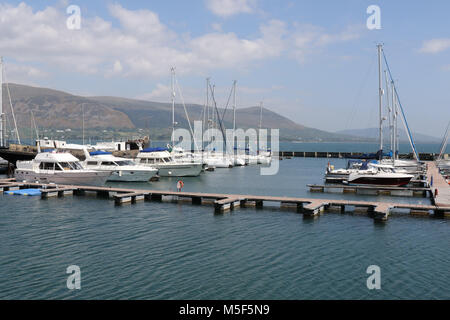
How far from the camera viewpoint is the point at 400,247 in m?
22.2

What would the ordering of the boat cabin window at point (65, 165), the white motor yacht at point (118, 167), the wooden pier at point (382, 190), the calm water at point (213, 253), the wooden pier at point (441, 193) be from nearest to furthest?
the calm water at point (213, 253)
the wooden pier at point (441, 193)
the boat cabin window at point (65, 165)
the wooden pier at point (382, 190)
the white motor yacht at point (118, 167)

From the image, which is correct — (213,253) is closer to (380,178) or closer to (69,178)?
(69,178)

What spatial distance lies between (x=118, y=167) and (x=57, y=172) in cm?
860

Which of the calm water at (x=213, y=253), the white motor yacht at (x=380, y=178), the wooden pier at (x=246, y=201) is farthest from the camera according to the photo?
the white motor yacht at (x=380, y=178)

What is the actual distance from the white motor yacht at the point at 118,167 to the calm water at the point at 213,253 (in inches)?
692

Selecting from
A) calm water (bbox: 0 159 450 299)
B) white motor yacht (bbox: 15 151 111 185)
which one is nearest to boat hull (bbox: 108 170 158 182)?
white motor yacht (bbox: 15 151 111 185)

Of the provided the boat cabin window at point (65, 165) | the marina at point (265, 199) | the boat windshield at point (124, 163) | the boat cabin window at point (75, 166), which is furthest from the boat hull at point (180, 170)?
the marina at point (265, 199)

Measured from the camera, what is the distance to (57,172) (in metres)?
43.1

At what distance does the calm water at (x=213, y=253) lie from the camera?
15.9 m

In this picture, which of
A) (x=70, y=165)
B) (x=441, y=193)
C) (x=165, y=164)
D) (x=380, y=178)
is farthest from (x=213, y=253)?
(x=165, y=164)

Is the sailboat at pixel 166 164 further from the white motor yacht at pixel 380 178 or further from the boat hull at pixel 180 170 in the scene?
the white motor yacht at pixel 380 178

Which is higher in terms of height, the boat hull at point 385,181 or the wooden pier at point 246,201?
the boat hull at point 385,181

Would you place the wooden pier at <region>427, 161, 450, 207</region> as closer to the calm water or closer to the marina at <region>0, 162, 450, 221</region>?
the marina at <region>0, 162, 450, 221</region>
